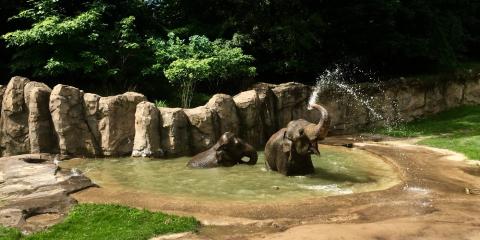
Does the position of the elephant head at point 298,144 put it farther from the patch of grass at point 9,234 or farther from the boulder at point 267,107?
the patch of grass at point 9,234

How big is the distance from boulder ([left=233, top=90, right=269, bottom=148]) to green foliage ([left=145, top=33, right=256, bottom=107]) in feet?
6.03

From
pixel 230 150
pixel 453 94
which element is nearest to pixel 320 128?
pixel 230 150

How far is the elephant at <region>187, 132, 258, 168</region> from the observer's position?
13367mm

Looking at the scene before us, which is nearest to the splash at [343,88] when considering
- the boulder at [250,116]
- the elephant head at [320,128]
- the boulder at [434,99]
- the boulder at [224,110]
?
the boulder at [250,116]

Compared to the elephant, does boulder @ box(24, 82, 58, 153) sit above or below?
above

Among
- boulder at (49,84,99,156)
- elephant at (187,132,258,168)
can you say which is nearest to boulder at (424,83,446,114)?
elephant at (187,132,258,168)

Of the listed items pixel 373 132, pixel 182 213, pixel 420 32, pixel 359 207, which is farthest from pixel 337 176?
pixel 420 32

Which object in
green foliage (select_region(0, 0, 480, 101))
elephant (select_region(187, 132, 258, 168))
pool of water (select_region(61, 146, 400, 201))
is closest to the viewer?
pool of water (select_region(61, 146, 400, 201))

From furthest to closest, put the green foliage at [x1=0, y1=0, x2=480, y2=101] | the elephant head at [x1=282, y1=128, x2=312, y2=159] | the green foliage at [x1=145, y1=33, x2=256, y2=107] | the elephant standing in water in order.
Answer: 1. the green foliage at [x1=0, y1=0, x2=480, y2=101]
2. the green foliage at [x1=145, y1=33, x2=256, y2=107]
3. the elephant head at [x1=282, y1=128, x2=312, y2=159]
4. the elephant standing in water

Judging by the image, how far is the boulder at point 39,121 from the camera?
1502 centimetres

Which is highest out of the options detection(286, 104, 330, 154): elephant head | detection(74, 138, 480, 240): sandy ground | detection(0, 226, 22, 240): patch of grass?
detection(286, 104, 330, 154): elephant head

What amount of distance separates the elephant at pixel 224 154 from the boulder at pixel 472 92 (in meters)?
15.6

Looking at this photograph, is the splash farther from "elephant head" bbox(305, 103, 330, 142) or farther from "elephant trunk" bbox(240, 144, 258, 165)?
"elephant head" bbox(305, 103, 330, 142)

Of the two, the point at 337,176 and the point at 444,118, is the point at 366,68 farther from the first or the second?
the point at 337,176
